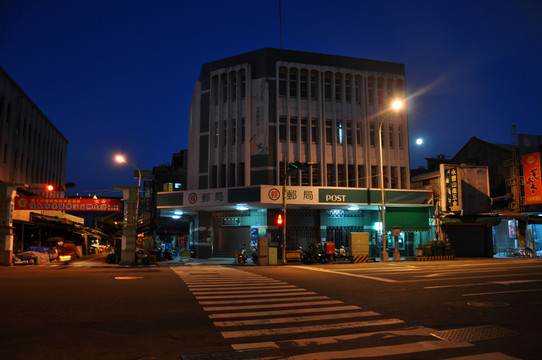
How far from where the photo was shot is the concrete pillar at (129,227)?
2655 centimetres

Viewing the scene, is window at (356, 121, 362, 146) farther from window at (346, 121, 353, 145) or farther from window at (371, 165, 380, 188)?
window at (371, 165, 380, 188)

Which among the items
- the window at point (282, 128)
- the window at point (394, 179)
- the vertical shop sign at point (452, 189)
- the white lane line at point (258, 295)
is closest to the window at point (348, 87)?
the window at point (282, 128)

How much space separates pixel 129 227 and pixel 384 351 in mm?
23734

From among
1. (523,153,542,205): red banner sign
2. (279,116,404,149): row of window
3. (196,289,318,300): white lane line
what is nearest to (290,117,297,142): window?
(279,116,404,149): row of window

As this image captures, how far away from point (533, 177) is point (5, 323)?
38883 millimetres

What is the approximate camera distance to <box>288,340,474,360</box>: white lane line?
19.2 ft

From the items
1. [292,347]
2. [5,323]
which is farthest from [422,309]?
[5,323]

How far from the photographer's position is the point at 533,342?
258 inches

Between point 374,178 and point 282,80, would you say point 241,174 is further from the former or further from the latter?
point 374,178

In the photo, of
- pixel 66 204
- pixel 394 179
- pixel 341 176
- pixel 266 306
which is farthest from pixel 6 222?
pixel 394 179

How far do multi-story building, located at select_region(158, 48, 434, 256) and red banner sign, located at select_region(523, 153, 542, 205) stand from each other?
9554mm

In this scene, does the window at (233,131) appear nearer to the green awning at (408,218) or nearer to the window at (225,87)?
the window at (225,87)

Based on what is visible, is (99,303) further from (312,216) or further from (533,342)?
(312,216)

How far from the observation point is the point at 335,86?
118ft
